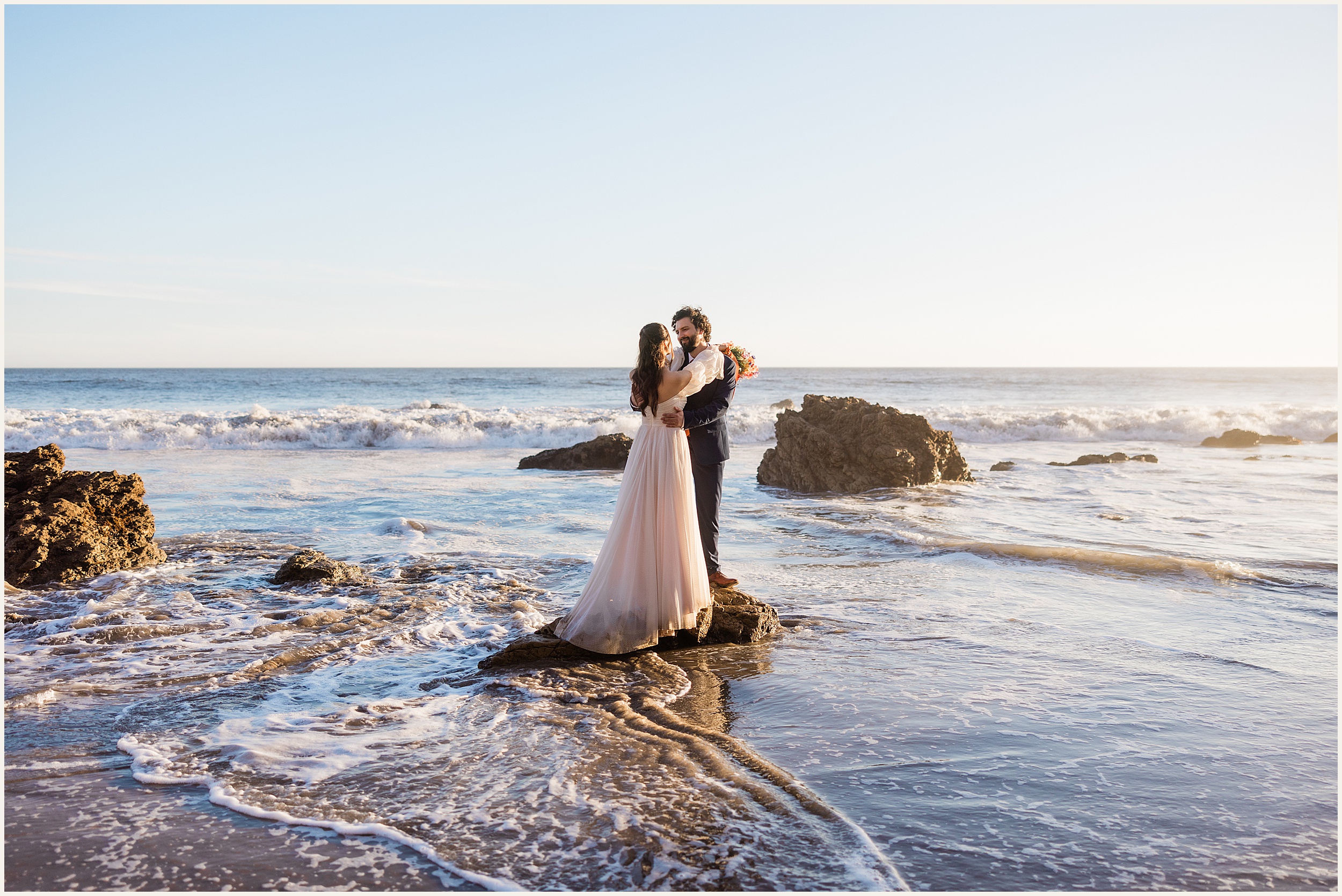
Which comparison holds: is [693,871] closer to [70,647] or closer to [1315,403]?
[70,647]

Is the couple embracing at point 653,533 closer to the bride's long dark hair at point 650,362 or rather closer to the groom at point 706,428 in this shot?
the bride's long dark hair at point 650,362

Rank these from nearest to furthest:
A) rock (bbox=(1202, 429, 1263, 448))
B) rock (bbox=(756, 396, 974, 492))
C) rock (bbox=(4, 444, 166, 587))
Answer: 1. rock (bbox=(4, 444, 166, 587))
2. rock (bbox=(756, 396, 974, 492))
3. rock (bbox=(1202, 429, 1263, 448))

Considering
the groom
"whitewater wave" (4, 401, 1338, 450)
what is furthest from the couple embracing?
"whitewater wave" (4, 401, 1338, 450)

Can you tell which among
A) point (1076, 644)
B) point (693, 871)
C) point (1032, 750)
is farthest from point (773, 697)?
point (1076, 644)

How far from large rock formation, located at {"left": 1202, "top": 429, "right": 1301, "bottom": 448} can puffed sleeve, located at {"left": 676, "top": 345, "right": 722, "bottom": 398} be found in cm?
2426

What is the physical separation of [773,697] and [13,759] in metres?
3.92

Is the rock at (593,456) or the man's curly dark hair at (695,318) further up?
the man's curly dark hair at (695,318)

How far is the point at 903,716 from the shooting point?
454 cm

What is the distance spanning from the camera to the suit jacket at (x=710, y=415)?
19.5ft

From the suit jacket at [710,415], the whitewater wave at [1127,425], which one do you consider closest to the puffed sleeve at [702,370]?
the suit jacket at [710,415]

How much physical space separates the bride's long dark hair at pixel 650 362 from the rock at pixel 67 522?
581 centimetres

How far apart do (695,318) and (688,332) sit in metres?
0.12

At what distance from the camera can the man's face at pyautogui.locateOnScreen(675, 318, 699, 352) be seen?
19.8 feet

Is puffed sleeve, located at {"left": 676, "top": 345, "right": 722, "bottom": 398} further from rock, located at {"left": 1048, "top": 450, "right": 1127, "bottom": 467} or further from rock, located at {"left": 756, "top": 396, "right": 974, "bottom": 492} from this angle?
rock, located at {"left": 1048, "top": 450, "right": 1127, "bottom": 467}
